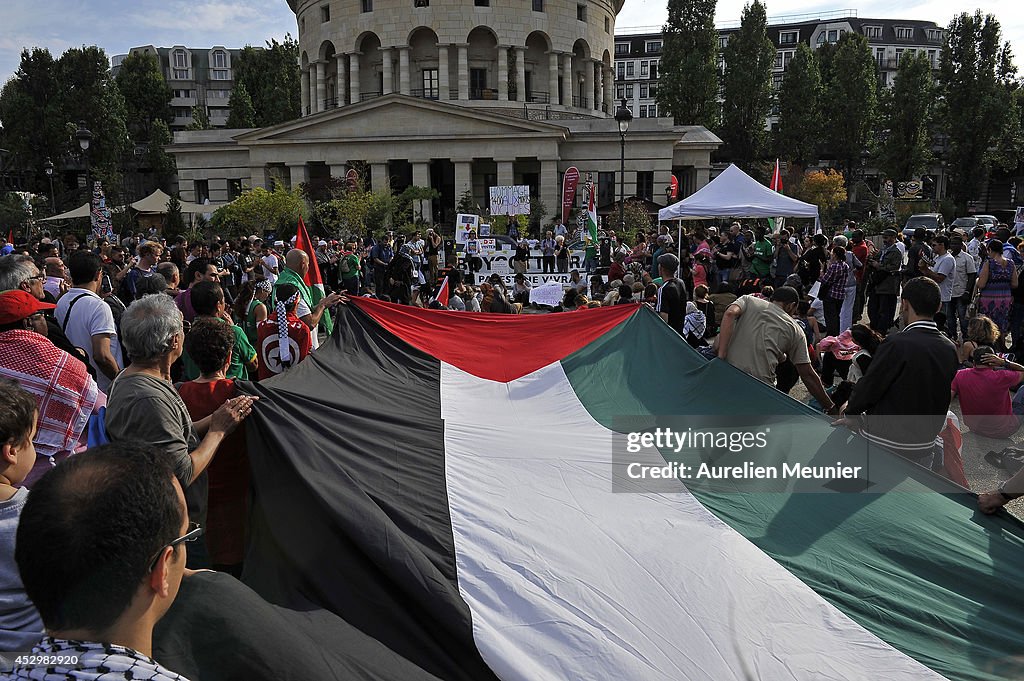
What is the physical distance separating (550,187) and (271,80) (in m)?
36.5

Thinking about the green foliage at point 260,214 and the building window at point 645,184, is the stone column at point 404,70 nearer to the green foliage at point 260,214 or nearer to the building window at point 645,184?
the building window at point 645,184

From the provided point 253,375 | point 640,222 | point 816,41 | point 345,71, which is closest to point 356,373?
point 253,375

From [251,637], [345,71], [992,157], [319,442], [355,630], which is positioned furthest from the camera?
[345,71]

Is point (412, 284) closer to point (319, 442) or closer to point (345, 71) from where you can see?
point (319, 442)

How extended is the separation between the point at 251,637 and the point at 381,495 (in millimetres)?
1413

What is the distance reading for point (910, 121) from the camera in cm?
5391

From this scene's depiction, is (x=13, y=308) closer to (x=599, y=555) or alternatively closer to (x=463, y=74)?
(x=599, y=555)

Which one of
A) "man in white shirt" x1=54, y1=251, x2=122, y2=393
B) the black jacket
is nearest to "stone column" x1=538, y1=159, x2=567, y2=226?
"man in white shirt" x1=54, y1=251, x2=122, y2=393

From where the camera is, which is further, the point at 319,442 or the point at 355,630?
the point at 319,442

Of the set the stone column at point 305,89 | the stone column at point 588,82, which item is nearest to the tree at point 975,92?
the stone column at point 588,82

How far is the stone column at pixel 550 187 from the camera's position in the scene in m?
46.4

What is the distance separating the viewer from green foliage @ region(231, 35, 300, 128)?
65.8m

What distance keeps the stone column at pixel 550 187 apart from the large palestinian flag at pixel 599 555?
42691 millimetres

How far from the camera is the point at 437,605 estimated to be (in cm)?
298
